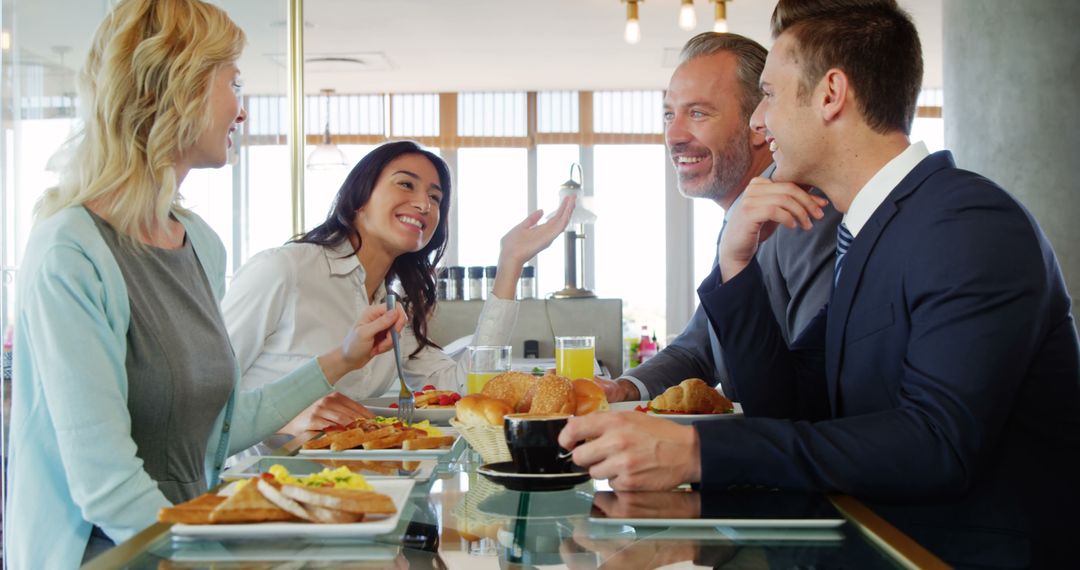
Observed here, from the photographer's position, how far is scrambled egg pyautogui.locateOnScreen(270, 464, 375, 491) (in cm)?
99

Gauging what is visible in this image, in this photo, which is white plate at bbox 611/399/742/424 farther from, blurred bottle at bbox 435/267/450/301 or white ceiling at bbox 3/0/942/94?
white ceiling at bbox 3/0/942/94

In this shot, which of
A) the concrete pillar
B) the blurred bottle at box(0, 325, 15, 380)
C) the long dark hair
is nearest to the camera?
the blurred bottle at box(0, 325, 15, 380)

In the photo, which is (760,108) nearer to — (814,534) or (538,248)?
(814,534)

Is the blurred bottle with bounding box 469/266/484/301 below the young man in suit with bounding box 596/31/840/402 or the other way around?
below

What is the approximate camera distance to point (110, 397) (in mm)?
1409

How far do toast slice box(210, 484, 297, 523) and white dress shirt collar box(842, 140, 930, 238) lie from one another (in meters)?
0.96

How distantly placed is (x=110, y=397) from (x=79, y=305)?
13 cm

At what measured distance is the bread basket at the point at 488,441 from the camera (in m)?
1.30

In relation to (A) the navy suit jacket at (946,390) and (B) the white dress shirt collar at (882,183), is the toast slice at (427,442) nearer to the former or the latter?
(A) the navy suit jacket at (946,390)

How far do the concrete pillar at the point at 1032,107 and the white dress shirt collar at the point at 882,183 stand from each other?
290 cm

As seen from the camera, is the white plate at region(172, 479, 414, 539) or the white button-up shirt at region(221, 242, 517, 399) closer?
the white plate at region(172, 479, 414, 539)

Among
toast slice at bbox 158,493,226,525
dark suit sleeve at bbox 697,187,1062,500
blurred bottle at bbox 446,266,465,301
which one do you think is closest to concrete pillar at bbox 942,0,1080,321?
blurred bottle at bbox 446,266,465,301

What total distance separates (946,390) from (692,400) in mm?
522

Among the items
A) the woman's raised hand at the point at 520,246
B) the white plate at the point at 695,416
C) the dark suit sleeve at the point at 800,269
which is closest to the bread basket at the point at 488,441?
the white plate at the point at 695,416
